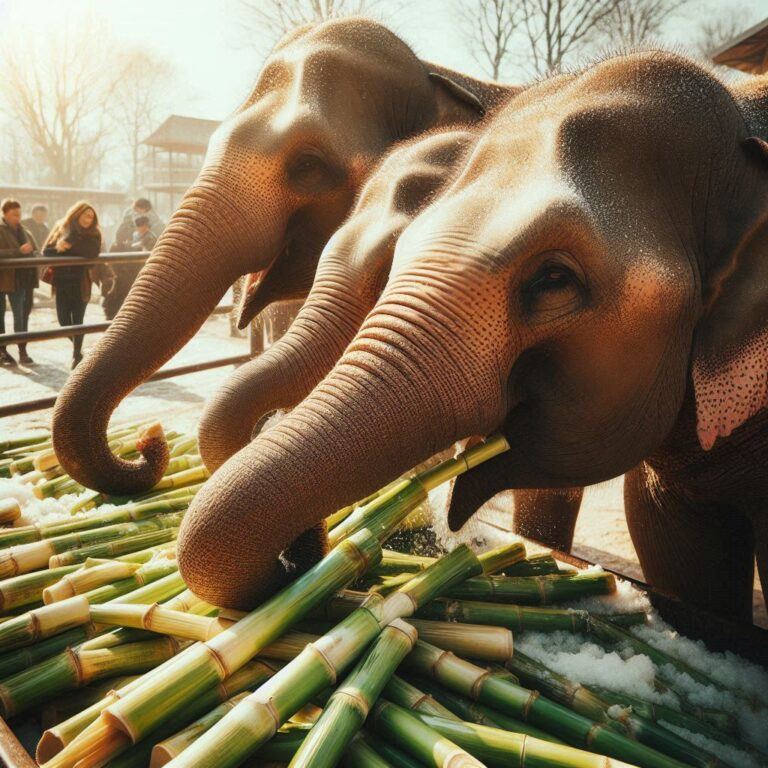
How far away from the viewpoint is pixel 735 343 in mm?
1503

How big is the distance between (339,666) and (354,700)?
105 mm

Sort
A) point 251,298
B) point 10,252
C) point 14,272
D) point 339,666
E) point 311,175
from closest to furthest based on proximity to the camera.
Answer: point 339,666 < point 311,175 < point 251,298 < point 10,252 < point 14,272

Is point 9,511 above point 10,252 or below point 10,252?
above

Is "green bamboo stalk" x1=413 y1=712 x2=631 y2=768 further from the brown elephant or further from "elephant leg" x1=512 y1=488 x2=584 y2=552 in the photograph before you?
"elephant leg" x1=512 y1=488 x2=584 y2=552

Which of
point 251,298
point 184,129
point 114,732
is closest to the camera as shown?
point 114,732

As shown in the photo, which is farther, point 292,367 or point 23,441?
point 23,441

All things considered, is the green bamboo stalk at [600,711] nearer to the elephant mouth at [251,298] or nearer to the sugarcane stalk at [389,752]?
the sugarcane stalk at [389,752]

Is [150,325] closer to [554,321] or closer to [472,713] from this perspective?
[554,321]

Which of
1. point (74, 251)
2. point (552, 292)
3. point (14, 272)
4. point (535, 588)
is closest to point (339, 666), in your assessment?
point (535, 588)

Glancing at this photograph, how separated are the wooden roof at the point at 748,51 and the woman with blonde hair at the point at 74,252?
7204 mm

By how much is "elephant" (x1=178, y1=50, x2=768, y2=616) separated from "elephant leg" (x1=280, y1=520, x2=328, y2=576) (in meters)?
0.04

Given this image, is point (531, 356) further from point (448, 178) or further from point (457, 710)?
point (457, 710)

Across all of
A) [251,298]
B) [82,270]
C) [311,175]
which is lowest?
[82,270]

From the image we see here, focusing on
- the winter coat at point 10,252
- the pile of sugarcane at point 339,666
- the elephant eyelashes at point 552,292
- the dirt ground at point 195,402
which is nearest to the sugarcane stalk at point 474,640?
the pile of sugarcane at point 339,666
